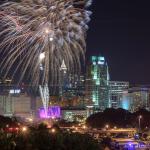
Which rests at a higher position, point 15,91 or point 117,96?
point 117,96

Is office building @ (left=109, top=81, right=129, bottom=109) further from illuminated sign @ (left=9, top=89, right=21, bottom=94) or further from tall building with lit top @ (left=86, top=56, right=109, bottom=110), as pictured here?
illuminated sign @ (left=9, top=89, right=21, bottom=94)

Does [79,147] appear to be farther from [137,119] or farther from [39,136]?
[137,119]

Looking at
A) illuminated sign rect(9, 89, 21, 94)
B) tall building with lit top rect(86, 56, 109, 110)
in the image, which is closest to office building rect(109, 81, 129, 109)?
tall building with lit top rect(86, 56, 109, 110)

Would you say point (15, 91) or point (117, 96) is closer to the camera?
point (15, 91)

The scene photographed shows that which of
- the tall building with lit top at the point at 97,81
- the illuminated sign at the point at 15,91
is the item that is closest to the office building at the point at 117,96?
the tall building with lit top at the point at 97,81

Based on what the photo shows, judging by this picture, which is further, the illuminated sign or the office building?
the office building

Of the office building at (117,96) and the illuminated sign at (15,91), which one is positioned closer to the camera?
the illuminated sign at (15,91)

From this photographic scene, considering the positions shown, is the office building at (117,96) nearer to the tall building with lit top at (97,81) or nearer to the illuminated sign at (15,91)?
the tall building with lit top at (97,81)

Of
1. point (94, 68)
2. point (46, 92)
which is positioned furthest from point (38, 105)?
point (46, 92)
